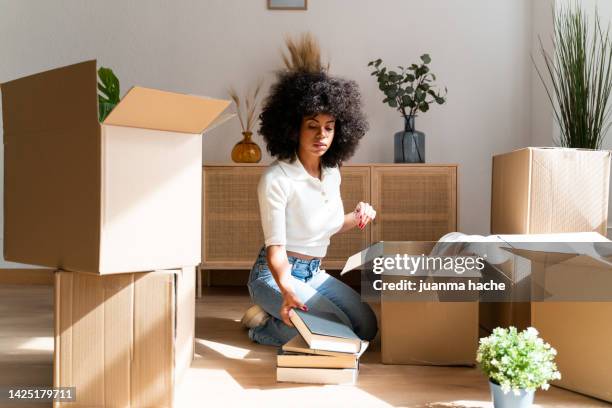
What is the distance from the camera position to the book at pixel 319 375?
1.75 m

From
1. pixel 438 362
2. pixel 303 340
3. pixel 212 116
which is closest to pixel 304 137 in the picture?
pixel 212 116

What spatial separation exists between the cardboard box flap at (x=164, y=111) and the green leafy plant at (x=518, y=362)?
94cm

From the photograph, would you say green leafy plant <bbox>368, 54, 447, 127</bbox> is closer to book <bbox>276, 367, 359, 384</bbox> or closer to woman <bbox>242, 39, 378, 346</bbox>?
woman <bbox>242, 39, 378, 346</bbox>

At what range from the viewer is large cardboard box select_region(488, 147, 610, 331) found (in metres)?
2.07

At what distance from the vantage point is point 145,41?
12.2 ft

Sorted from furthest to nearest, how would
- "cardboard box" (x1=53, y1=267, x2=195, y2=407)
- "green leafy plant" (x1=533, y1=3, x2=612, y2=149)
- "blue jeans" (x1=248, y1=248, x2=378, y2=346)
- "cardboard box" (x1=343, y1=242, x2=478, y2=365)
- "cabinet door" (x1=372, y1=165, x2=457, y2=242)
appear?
"cabinet door" (x1=372, y1=165, x2=457, y2=242)
"green leafy plant" (x1=533, y1=3, x2=612, y2=149)
"blue jeans" (x1=248, y1=248, x2=378, y2=346)
"cardboard box" (x1=343, y1=242, x2=478, y2=365)
"cardboard box" (x1=53, y1=267, x2=195, y2=407)

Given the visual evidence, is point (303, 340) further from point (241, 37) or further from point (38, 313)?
point (241, 37)

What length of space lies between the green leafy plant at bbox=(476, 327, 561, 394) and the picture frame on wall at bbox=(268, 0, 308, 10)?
2717mm

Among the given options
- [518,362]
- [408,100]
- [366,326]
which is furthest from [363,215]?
[408,100]

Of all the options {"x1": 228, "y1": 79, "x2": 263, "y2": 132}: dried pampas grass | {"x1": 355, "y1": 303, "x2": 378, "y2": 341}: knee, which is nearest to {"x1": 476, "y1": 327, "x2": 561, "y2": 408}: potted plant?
{"x1": 355, "y1": 303, "x2": 378, "y2": 341}: knee

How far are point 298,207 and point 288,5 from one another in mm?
2003

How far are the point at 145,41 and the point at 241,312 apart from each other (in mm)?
1860

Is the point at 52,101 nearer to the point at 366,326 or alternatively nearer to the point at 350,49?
the point at 366,326

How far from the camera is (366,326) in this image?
2266 millimetres
